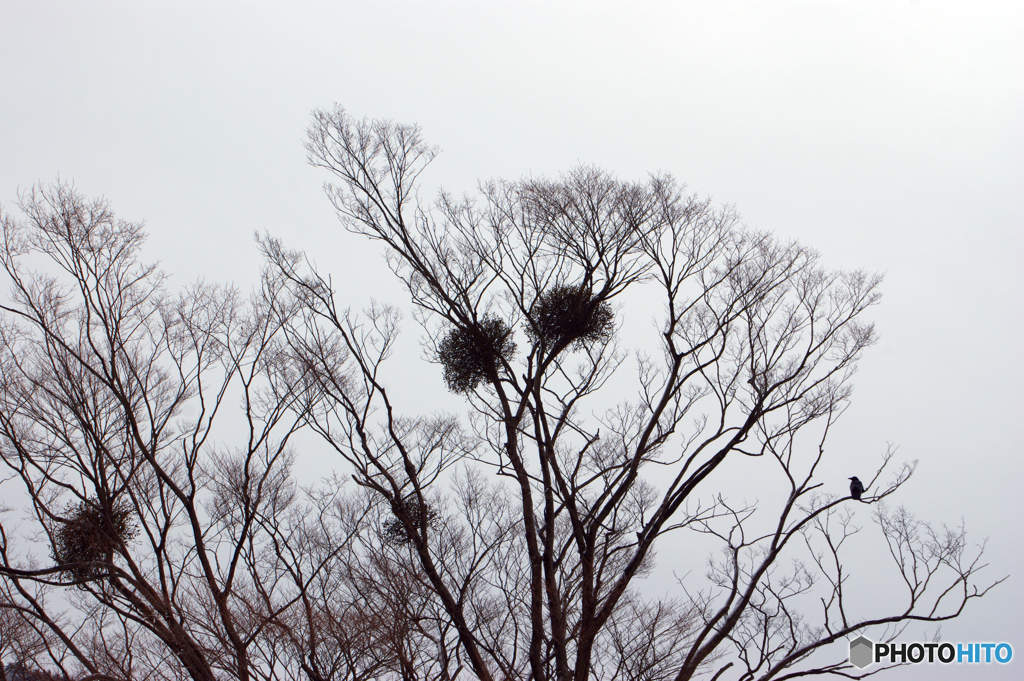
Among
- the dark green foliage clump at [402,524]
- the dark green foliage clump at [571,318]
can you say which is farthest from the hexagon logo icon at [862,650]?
the dark green foliage clump at [402,524]

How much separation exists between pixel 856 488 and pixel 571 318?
3205 mm

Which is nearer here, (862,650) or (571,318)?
(571,318)

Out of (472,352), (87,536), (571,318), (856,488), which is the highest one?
(571,318)

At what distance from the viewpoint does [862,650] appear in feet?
22.2


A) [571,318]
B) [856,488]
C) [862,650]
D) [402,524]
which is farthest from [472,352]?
[862,650]


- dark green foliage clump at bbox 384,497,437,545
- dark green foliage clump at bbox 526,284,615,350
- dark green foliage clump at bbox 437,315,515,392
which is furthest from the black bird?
dark green foliage clump at bbox 384,497,437,545

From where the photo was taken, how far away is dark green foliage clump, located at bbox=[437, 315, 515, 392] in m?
6.38

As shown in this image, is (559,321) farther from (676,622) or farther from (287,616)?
(287,616)

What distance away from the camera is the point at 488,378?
21.3 ft

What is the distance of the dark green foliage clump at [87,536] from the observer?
6.41 meters

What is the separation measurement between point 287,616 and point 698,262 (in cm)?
549

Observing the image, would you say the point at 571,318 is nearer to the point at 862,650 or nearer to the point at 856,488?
the point at 856,488

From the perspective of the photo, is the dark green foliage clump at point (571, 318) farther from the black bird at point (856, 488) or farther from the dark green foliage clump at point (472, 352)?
the black bird at point (856, 488)

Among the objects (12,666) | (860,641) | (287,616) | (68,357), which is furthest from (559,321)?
(12,666)
